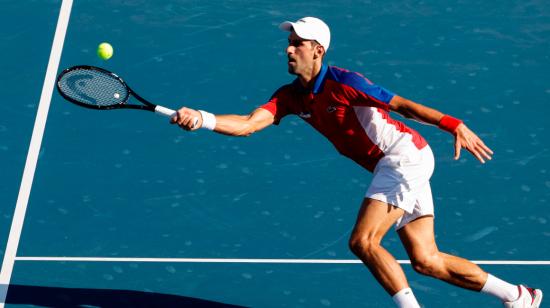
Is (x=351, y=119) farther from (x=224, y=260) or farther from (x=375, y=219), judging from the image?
(x=224, y=260)

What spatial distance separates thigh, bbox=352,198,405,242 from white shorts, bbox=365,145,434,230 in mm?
40

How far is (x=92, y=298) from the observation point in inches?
378

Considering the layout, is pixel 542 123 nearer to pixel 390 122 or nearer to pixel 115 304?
pixel 390 122

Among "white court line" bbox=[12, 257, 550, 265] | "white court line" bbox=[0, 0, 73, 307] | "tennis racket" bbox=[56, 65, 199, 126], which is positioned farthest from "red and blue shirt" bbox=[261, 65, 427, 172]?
"white court line" bbox=[0, 0, 73, 307]

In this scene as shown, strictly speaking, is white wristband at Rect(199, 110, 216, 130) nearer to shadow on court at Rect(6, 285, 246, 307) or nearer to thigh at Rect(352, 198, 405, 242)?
thigh at Rect(352, 198, 405, 242)

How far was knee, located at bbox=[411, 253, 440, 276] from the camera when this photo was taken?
907cm

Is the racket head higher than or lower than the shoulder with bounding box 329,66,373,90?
lower

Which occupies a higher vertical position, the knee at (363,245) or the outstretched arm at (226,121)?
the outstretched arm at (226,121)

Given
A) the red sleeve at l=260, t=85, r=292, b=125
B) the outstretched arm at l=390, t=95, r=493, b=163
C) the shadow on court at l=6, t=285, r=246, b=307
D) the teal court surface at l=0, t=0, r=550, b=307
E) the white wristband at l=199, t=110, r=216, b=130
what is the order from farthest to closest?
the teal court surface at l=0, t=0, r=550, b=307, the shadow on court at l=6, t=285, r=246, b=307, the red sleeve at l=260, t=85, r=292, b=125, the white wristband at l=199, t=110, r=216, b=130, the outstretched arm at l=390, t=95, r=493, b=163

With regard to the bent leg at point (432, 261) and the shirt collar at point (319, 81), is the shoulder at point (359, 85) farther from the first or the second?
the bent leg at point (432, 261)

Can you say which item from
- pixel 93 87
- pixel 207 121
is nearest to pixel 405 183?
pixel 207 121

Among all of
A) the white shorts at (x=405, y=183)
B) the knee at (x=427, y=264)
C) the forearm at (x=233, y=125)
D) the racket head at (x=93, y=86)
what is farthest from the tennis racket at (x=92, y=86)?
the knee at (x=427, y=264)

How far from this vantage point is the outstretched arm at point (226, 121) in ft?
28.8

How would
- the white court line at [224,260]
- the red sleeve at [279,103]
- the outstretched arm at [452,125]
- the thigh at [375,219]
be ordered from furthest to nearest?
1. the white court line at [224,260]
2. the red sleeve at [279,103]
3. the thigh at [375,219]
4. the outstretched arm at [452,125]
